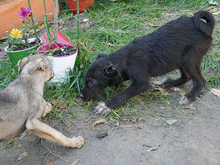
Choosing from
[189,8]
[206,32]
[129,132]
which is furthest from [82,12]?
[129,132]

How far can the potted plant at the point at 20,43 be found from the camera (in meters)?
4.97

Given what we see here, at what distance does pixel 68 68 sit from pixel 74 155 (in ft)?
6.19

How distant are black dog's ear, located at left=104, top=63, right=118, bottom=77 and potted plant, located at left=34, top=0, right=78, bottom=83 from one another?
83 cm

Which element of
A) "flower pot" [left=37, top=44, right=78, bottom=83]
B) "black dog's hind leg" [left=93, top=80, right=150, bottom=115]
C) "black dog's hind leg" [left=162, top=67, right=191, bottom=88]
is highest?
"flower pot" [left=37, top=44, right=78, bottom=83]

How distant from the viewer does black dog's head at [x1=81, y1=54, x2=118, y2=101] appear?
450cm

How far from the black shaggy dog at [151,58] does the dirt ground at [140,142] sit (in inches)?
15.8

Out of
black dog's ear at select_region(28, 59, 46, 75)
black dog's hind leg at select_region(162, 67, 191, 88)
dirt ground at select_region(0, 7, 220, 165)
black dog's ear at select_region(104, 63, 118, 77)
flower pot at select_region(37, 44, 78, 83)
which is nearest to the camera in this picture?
dirt ground at select_region(0, 7, 220, 165)

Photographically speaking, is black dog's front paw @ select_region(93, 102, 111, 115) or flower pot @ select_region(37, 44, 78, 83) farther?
flower pot @ select_region(37, 44, 78, 83)

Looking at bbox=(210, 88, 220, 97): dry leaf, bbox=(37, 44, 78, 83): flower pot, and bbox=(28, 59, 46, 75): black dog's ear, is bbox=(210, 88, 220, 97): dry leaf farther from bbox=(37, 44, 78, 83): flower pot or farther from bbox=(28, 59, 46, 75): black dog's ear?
bbox=(28, 59, 46, 75): black dog's ear

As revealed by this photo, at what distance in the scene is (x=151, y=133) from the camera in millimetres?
3930

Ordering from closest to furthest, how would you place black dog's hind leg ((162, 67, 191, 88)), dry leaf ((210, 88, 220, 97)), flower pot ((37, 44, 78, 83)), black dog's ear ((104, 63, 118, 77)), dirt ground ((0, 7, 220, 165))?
1. dirt ground ((0, 7, 220, 165))
2. black dog's ear ((104, 63, 118, 77))
3. flower pot ((37, 44, 78, 83))
4. dry leaf ((210, 88, 220, 97))
5. black dog's hind leg ((162, 67, 191, 88))

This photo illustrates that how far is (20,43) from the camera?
5289 millimetres

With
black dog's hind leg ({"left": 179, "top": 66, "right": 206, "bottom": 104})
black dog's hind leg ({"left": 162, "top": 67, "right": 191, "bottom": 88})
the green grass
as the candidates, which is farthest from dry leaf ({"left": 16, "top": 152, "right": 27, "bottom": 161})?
black dog's hind leg ({"left": 162, "top": 67, "right": 191, "bottom": 88})

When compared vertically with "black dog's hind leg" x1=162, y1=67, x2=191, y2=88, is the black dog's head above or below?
above
